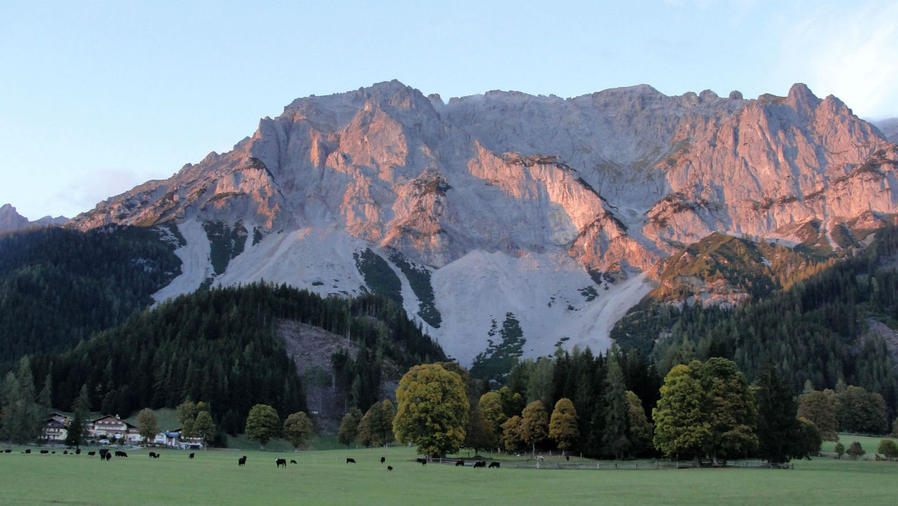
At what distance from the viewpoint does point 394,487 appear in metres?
51.7

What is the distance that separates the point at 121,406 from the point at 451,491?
129 m

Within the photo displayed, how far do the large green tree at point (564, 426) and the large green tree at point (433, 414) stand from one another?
1402 cm

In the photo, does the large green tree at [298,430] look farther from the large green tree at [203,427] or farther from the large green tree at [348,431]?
the large green tree at [203,427]

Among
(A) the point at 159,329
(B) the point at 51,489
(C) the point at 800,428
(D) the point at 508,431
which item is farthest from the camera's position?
(A) the point at 159,329

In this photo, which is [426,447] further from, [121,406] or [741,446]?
[121,406]

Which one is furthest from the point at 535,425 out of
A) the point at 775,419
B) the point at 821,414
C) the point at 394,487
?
the point at 394,487

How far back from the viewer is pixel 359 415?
158500 mm

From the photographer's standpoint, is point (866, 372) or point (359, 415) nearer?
point (359, 415)

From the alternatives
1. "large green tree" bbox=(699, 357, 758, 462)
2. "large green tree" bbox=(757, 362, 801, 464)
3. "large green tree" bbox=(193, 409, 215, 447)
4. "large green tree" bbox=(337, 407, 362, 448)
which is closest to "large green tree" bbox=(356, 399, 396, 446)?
"large green tree" bbox=(337, 407, 362, 448)

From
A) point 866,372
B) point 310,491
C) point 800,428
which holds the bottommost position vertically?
point 310,491

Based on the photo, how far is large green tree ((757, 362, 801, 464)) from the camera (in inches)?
3295

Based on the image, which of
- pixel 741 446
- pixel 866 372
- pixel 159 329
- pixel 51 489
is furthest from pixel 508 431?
pixel 866 372

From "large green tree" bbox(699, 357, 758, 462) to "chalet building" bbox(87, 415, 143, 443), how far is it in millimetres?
103366

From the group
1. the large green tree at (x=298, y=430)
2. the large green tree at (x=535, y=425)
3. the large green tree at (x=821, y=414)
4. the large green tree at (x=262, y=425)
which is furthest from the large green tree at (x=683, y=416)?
the large green tree at (x=262, y=425)
